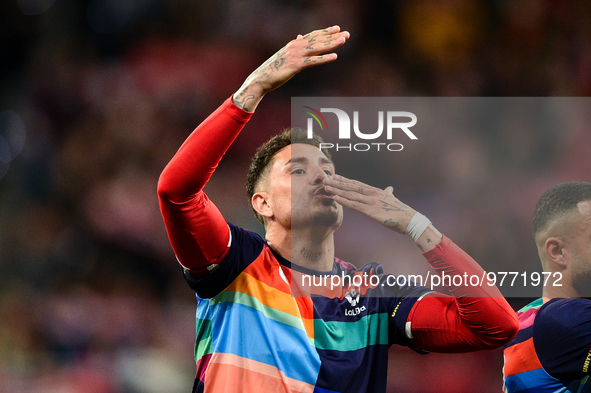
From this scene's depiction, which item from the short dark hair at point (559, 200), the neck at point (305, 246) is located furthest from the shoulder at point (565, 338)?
the neck at point (305, 246)

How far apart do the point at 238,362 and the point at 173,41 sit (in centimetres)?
325

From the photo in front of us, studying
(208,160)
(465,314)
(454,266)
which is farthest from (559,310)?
(208,160)

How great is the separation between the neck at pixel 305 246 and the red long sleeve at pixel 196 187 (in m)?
0.47

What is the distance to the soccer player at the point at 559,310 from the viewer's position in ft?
6.60

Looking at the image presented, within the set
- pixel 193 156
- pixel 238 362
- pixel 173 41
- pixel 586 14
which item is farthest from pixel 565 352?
pixel 173 41

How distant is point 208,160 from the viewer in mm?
1649

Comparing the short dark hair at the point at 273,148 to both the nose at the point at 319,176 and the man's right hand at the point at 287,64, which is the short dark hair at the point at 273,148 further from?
the man's right hand at the point at 287,64

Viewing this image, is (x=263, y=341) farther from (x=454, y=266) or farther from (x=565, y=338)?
(x=565, y=338)

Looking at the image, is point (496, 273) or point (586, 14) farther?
point (586, 14)

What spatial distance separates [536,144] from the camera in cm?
295

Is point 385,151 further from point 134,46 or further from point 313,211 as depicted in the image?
point 134,46

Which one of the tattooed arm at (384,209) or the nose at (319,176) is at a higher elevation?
the nose at (319,176)

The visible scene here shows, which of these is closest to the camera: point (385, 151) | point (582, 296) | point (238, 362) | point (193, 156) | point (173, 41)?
point (193, 156)

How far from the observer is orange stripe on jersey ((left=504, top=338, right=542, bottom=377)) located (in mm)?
2129
